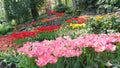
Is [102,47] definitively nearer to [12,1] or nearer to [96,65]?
[96,65]

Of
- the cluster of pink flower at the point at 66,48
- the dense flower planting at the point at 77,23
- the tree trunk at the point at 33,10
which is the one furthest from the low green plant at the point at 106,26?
the tree trunk at the point at 33,10

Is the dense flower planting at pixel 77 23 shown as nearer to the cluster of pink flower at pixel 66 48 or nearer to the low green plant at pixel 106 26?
the low green plant at pixel 106 26

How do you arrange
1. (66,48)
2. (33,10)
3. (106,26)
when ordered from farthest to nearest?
(33,10)
(106,26)
(66,48)

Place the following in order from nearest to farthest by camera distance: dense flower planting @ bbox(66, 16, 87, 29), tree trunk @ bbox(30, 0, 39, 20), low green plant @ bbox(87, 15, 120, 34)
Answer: low green plant @ bbox(87, 15, 120, 34)
dense flower planting @ bbox(66, 16, 87, 29)
tree trunk @ bbox(30, 0, 39, 20)

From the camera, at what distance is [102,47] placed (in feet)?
12.2

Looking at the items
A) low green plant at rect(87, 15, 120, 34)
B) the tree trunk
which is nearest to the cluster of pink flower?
low green plant at rect(87, 15, 120, 34)

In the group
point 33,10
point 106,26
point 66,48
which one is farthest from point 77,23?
point 33,10

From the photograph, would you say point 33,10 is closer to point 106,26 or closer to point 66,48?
point 106,26

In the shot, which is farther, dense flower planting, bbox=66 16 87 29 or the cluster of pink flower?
dense flower planting, bbox=66 16 87 29

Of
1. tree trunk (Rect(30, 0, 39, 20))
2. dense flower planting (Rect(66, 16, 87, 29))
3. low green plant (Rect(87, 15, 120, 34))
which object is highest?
low green plant (Rect(87, 15, 120, 34))

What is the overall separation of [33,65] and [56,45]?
44cm

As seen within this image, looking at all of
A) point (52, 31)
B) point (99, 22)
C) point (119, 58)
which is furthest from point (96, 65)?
point (52, 31)

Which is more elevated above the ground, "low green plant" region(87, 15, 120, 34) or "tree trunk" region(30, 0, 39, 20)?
"low green plant" region(87, 15, 120, 34)

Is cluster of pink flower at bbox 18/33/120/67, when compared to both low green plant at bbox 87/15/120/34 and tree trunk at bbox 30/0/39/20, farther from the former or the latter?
tree trunk at bbox 30/0/39/20
